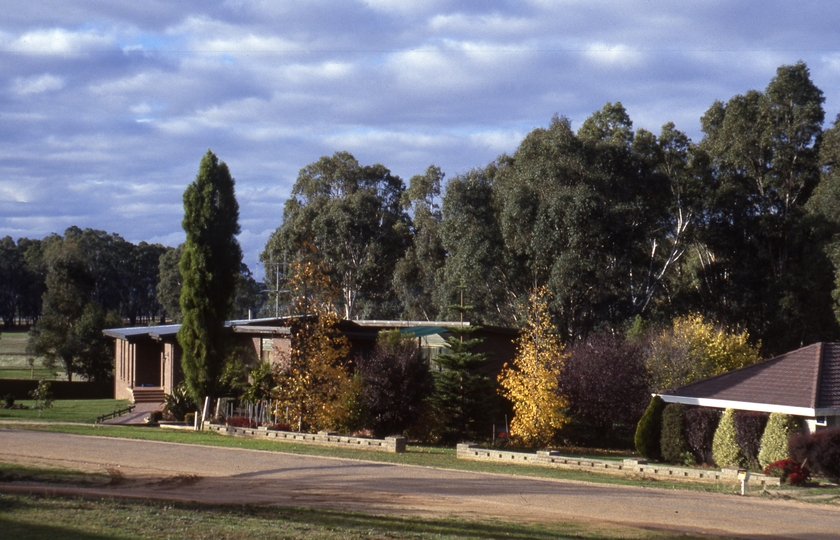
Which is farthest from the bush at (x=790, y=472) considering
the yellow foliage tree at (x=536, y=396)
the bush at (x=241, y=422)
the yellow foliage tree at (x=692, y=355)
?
the bush at (x=241, y=422)

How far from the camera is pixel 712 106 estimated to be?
49.4 metres

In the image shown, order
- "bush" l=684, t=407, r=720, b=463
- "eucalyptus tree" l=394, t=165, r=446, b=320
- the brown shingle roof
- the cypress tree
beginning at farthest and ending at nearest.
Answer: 1. "eucalyptus tree" l=394, t=165, r=446, b=320
2. the cypress tree
3. "bush" l=684, t=407, r=720, b=463
4. the brown shingle roof

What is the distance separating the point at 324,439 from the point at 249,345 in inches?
510

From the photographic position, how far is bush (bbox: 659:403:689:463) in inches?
920

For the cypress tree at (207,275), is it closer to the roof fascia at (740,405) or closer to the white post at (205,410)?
the white post at (205,410)

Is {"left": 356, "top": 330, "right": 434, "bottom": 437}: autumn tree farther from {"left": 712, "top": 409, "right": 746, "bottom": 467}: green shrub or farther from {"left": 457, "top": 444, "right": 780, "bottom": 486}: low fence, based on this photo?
{"left": 712, "top": 409, "right": 746, "bottom": 467}: green shrub

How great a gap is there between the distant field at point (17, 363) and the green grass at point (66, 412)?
45.3ft

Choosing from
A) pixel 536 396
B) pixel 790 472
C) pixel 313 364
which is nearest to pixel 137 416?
pixel 313 364

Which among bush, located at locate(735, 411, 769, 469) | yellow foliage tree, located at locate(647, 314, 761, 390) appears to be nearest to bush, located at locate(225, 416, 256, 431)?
yellow foliage tree, located at locate(647, 314, 761, 390)

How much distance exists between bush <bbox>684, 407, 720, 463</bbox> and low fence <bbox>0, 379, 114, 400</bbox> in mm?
35377

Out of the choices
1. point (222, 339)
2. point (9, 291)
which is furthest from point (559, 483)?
point (9, 291)

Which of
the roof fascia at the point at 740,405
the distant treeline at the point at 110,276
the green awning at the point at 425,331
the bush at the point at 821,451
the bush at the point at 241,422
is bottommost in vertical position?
the bush at the point at 241,422

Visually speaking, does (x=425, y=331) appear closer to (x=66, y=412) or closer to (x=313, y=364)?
(x=313, y=364)

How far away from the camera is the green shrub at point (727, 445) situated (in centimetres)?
2203
